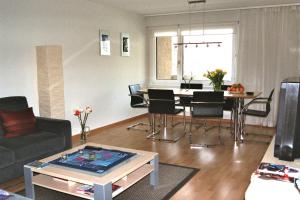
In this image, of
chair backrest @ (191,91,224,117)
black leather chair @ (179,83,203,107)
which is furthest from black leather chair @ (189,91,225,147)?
black leather chair @ (179,83,203,107)

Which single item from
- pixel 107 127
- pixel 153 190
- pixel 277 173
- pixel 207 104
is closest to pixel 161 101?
pixel 207 104

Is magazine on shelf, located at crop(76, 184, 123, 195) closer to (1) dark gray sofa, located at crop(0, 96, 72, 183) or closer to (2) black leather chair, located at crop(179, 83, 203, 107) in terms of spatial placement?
(1) dark gray sofa, located at crop(0, 96, 72, 183)

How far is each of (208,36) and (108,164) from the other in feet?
15.7

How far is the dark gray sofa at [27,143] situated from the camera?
3.17 metres

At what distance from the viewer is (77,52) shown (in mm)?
5250

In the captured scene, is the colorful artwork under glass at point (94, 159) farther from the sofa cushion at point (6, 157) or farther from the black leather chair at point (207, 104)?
the black leather chair at point (207, 104)

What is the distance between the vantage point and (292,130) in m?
1.62

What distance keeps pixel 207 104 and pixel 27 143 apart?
271 cm

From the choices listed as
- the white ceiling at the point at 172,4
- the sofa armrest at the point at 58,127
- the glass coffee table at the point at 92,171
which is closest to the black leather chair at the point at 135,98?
the white ceiling at the point at 172,4

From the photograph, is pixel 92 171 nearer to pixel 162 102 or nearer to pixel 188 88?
pixel 162 102

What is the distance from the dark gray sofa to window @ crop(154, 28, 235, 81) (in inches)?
132

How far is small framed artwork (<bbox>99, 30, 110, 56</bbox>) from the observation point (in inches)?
Result: 228

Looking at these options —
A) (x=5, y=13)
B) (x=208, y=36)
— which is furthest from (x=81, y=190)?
(x=208, y=36)

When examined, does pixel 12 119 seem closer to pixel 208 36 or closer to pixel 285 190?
pixel 285 190
